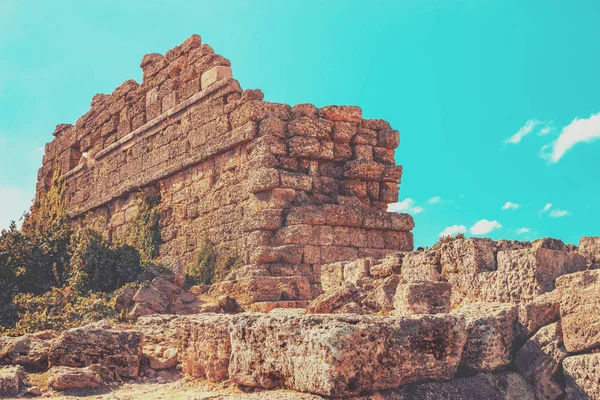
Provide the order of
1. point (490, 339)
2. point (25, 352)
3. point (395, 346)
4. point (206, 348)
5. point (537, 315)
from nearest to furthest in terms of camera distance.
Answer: point (395, 346), point (490, 339), point (537, 315), point (206, 348), point (25, 352)

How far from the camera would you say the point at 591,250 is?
6.00 meters

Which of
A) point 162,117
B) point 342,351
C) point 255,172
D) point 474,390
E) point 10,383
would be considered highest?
point 162,117

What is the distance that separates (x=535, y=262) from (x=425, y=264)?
4.77 feet

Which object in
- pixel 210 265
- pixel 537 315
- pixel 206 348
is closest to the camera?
pixel 537 315

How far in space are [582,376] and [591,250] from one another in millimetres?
1919

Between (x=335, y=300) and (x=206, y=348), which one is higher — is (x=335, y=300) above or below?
above

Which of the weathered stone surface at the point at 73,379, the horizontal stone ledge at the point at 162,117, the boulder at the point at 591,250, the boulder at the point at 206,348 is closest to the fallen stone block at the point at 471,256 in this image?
the boulder at the point at 591,250

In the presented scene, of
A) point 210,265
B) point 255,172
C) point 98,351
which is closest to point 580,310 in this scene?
point 98,351

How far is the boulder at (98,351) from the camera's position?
224 inches

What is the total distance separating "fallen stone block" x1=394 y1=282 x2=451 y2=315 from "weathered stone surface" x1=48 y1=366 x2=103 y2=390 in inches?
102

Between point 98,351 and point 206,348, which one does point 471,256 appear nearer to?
point 206,348

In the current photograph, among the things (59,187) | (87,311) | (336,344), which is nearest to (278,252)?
(87,311)

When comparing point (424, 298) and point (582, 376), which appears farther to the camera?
point (424, 298)

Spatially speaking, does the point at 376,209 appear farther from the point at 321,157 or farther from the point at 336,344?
the point at 336,344
